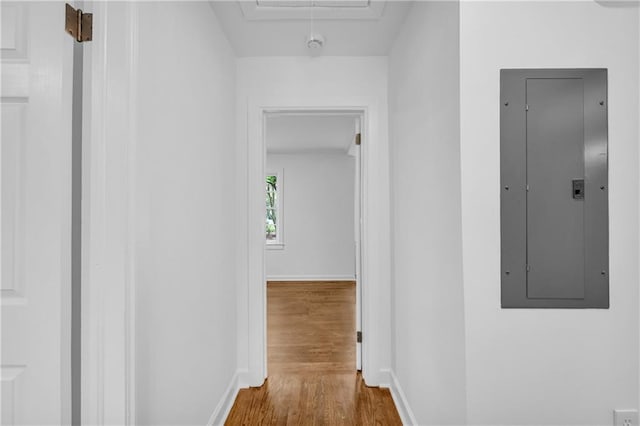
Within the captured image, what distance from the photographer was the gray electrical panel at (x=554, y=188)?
53.7 inches

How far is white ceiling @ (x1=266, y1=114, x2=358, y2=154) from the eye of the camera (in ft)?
15.5

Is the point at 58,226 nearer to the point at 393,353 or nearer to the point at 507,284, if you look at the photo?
the point at 507,284

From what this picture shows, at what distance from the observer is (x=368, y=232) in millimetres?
2697

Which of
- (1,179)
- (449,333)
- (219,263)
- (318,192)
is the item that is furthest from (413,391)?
(318,192)

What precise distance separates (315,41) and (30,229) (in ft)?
6.35

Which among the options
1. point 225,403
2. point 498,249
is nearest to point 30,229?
point 498,249

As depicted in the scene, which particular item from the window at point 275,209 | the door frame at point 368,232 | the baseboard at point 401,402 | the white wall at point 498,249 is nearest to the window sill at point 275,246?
the window at point 275,209

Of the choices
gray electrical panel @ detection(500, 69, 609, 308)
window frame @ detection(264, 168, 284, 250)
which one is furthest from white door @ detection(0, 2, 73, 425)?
window frame @ detection(264, 168, 284, 250)

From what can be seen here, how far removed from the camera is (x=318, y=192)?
7.13 metres

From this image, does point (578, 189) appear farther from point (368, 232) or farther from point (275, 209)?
point (275, 209)

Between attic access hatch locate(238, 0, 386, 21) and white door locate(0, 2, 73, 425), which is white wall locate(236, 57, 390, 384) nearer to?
attic access hatch locate(238, 0, 386, 21)

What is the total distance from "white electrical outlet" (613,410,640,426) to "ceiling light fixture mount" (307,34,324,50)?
2394 mm

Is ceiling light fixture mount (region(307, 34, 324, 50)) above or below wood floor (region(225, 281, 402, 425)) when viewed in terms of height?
above

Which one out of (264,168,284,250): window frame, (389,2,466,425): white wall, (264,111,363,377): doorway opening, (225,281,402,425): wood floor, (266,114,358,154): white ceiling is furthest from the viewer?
(264,168,284,250): window frame
